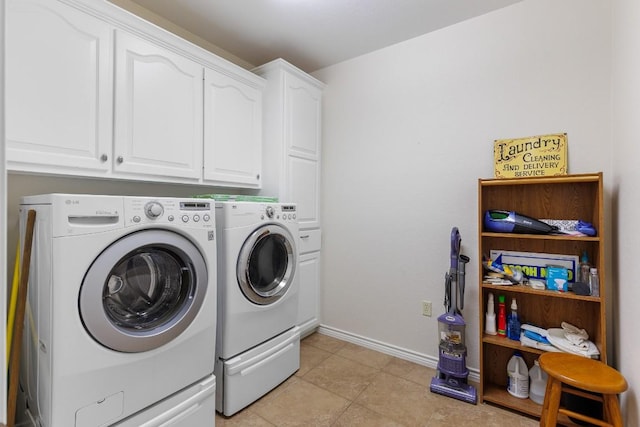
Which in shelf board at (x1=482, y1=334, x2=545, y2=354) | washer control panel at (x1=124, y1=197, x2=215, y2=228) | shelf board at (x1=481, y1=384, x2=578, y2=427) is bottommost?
shelf board at (x1=481, y1=384, x2=578, y2=427)

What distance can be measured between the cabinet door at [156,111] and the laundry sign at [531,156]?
1916 millimetres

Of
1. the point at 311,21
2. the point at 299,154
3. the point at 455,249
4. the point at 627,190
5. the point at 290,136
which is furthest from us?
the point at 299,154

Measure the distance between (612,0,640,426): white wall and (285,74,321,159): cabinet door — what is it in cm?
187

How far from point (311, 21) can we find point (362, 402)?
8.11 ft

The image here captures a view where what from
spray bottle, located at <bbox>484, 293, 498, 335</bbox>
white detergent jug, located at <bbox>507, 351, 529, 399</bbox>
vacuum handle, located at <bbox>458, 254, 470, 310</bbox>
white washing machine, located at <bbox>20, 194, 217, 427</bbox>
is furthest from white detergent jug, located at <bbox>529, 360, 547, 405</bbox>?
white washing machine, located at <bbox>20, 194, 217, 427</bbox>

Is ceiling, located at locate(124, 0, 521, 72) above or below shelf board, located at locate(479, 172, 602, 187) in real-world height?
above

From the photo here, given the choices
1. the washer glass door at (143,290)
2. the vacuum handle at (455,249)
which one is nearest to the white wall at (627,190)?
the vacuum handle at (455,249)

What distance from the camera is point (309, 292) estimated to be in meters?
2.50

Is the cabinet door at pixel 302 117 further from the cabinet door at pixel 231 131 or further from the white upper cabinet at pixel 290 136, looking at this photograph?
the cabinet door at pixel 231 131

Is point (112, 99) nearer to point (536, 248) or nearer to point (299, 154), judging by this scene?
point (299, 154)

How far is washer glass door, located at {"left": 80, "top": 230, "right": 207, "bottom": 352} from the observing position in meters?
1.11

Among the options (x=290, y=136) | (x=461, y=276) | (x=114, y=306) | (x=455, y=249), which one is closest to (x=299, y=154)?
(x=290, y=136)

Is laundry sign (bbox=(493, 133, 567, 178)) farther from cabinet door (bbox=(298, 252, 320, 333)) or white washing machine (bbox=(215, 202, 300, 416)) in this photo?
cabinet door (bbox=(298, 252, 320, 333))

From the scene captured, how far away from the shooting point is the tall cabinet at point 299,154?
7.40 ft
